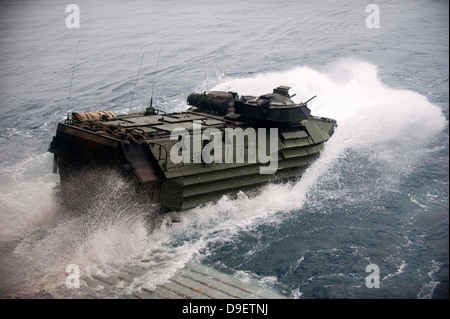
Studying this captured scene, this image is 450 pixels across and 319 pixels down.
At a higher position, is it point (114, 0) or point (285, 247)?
point (114, 0)

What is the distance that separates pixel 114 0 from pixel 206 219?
3505cm

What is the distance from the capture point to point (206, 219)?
1478 cm

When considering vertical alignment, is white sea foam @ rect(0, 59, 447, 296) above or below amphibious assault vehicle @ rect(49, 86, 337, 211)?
below

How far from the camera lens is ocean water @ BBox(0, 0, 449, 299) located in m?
12.0

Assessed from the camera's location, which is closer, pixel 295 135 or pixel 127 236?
pixel 127 236
